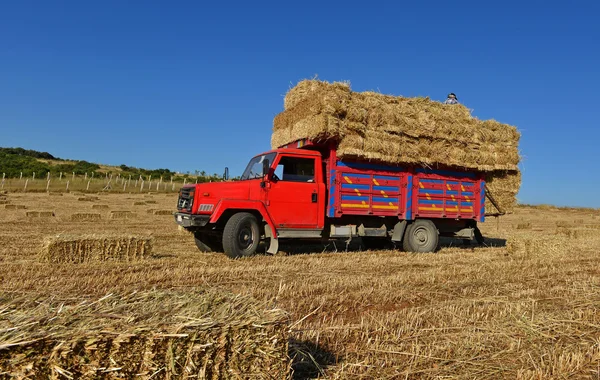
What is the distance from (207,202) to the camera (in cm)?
962

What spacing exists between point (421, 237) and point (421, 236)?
0.02 m

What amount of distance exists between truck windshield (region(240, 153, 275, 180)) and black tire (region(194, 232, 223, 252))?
4.83 ft

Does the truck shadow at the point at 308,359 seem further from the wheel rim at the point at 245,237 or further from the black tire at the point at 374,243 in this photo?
the black tire at the point at 374,243

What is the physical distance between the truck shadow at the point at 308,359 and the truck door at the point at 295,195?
591 cm

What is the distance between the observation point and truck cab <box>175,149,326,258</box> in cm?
947

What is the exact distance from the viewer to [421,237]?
38.7ft

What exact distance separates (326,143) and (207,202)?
9.34 ft

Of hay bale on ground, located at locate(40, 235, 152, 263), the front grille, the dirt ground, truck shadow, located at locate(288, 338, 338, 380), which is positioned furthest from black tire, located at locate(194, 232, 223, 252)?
truck shadow, located at locate(288, 338, 338, 380)

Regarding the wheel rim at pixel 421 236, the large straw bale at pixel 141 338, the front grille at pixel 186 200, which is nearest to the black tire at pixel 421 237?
the wheel rim at pixel 421 236

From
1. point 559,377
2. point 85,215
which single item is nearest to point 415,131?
point 559,377

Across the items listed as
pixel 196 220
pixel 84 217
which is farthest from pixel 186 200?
pixel 84 217

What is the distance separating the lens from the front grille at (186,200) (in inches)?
384

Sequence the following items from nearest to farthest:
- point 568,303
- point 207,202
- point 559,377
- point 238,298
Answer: point 238,298, point 559,377, point 568,303, point 207,202

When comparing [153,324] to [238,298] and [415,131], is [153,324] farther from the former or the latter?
[415,131]
